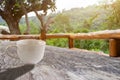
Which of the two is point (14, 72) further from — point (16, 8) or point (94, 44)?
point (16, 8)

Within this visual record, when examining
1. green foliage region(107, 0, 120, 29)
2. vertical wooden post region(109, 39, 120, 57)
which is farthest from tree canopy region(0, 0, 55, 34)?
vertical wooden post region(109, 39, 120, 57)

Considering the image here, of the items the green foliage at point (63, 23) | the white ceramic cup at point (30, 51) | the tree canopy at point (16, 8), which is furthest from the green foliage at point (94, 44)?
the white ceramic cup at point (30, 51)

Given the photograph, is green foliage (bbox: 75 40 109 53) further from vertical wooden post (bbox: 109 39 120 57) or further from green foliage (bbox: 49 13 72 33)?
vertical wooden post (bbox: 109 39 120 57)

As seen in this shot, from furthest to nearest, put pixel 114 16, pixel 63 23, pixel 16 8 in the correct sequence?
pixel 63 23 < pixel 16 8 < pixel 114 16

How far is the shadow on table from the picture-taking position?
2.15 ft

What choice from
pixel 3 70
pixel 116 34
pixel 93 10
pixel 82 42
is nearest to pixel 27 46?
pixel 3 70

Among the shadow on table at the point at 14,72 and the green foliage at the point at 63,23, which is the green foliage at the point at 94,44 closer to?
the green foliage at the point at 63,23

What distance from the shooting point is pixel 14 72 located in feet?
2.38

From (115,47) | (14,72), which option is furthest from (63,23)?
(14,72)

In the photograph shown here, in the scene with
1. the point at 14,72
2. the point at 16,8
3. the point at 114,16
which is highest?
the point at 16,8

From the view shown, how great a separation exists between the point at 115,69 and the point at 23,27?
27.3 feet

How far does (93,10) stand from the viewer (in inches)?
326

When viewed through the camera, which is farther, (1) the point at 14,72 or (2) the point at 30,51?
(2) the point at 30,51

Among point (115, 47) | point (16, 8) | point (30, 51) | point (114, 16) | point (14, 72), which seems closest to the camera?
point (14, 72)
